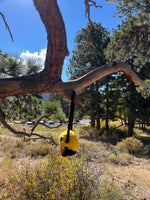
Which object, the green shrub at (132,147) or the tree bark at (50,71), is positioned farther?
the green shrub at (132,147)

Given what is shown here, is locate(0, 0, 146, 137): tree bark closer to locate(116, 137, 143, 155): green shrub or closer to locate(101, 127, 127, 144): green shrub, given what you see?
locate(116, 137, 143, 155): green shrub

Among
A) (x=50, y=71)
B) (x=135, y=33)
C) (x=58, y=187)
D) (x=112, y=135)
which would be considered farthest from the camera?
(x=112, y=135)

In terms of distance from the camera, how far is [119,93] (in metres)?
11.8

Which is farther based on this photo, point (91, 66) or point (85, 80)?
point (91, 66)

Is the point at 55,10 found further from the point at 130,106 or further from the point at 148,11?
the point at 130,106

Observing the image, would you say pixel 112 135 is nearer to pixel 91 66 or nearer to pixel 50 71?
→ pixel 91 66

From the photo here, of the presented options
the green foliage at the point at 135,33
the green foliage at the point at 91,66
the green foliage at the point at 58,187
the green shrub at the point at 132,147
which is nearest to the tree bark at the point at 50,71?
the green foliage at the point at 58,187

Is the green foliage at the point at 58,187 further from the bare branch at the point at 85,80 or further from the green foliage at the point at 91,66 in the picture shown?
the green foliage at the point at 91,66

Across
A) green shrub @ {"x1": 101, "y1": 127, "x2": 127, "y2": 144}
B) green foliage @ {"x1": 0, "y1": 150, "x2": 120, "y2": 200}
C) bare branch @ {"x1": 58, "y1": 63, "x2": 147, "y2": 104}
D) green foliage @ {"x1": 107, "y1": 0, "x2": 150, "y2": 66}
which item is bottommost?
green shrub @ {"x1": 101, "y1": 127, "x2": 127, "y2": 144}

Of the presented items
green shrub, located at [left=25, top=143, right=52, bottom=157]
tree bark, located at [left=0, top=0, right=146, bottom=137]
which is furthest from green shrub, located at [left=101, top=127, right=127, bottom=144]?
tree bark, located at [left=0, top=0, right=146, bottom=137]

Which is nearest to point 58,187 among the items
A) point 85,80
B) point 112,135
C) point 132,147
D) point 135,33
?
point 85,80

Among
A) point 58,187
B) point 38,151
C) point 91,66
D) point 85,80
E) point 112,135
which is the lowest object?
point 112,135

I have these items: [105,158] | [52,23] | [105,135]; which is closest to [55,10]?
[52,23]

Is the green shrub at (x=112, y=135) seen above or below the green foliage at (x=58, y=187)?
below
